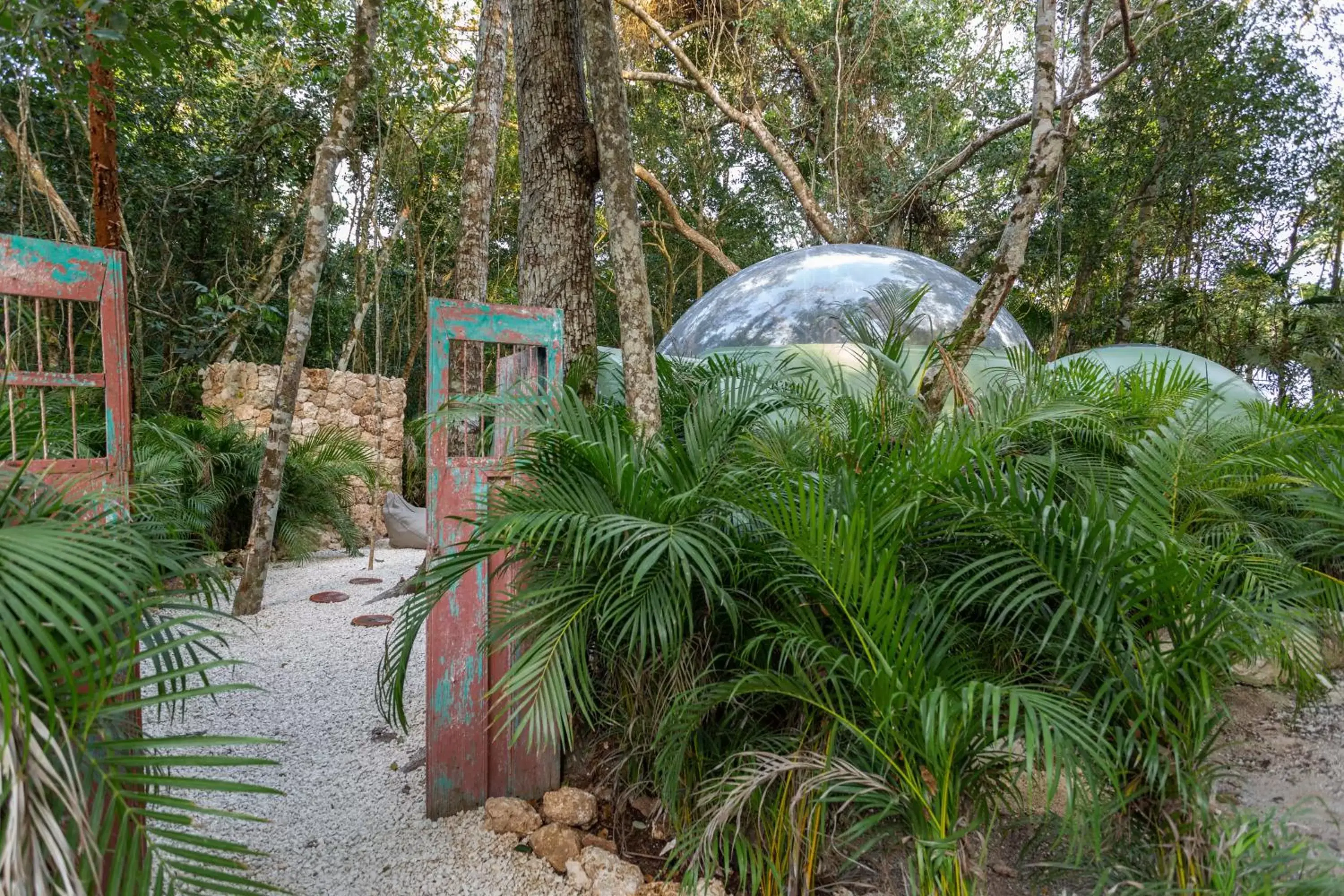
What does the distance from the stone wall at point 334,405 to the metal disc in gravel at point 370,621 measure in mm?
3016

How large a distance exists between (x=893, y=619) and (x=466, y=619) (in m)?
1.42

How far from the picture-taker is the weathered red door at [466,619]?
246 cm

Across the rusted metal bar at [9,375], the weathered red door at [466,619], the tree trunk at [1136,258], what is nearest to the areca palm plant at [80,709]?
the rusted metal bar at [9,375]

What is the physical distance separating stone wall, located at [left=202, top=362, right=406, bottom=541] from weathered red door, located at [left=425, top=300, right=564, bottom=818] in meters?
5.78

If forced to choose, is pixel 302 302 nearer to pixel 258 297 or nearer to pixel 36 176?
pixel 36 176

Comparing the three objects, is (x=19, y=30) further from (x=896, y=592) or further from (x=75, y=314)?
(x=75, y=314)

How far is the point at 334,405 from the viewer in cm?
864

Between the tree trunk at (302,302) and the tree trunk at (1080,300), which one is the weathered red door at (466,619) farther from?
Result: the tree trunk at (1080,300)

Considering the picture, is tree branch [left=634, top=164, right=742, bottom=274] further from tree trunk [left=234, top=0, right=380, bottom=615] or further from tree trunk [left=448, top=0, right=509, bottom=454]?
tree trunk [left=234, top=0, right=380, bottom=615]

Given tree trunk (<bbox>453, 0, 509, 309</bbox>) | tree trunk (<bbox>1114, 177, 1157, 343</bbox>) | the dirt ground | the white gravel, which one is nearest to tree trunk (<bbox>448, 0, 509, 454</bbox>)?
tree trunk (<bbox>453, 0, 509, 309</bbox>)

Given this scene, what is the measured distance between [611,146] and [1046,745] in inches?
107

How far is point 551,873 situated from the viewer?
2238mm

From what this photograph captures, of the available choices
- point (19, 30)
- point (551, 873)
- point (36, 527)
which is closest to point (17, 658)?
point (36, 527)

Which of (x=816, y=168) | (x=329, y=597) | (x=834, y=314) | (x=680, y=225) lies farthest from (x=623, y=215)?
(x=816, y=168)
